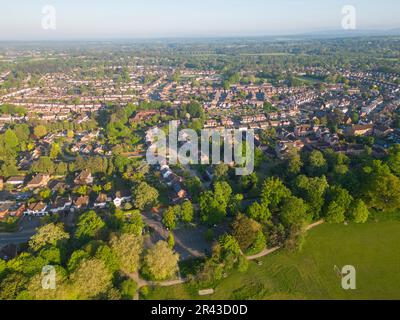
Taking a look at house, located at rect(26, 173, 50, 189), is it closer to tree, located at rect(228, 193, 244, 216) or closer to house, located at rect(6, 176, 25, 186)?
house, located at rect(6, 176, 25, 186)

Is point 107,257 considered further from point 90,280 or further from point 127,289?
point 127,289

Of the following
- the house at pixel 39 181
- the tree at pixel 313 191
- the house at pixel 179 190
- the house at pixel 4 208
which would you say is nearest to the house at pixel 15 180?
the house at pixel 39 181

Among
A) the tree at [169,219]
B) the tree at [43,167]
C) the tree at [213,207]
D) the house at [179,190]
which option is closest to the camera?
the tree at [169,219]

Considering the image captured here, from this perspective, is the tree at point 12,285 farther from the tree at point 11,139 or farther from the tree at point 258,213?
the tree at point 11,139

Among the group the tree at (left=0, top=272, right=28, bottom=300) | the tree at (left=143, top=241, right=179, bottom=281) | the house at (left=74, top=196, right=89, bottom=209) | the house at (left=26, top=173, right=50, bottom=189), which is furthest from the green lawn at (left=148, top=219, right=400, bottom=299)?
the house at (left=26, top=173, right=50, bottom=189)

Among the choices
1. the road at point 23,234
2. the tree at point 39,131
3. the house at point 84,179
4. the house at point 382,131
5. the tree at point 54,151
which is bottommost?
the road at point 23,234
